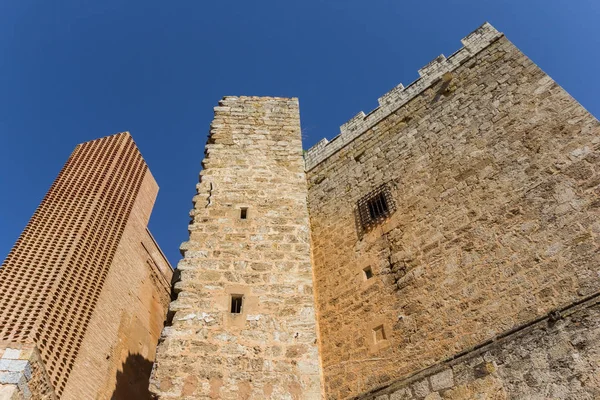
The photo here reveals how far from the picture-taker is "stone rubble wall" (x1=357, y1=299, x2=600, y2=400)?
13.4ft

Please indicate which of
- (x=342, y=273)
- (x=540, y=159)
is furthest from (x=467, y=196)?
(x=342, y=273)

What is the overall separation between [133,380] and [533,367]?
345 inches

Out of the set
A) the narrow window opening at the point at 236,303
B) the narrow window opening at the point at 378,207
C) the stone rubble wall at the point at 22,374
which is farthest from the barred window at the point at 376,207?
the stone rubble wall at the point at 22,374

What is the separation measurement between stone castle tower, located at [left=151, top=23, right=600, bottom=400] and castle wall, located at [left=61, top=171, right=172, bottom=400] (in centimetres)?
497

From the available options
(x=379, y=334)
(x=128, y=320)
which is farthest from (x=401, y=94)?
(x=128, y=320)

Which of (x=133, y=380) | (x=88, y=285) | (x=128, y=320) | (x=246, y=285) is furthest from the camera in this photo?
(x=128, y=320)

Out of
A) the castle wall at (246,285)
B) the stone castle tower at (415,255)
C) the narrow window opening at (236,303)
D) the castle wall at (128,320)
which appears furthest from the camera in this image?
the castle wall at (128,320)

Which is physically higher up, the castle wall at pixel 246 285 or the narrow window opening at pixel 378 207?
the narrow window opening at pixel 378 207

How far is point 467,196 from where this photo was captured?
20.5ft

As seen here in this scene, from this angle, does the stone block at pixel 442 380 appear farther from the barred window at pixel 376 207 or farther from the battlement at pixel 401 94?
the battlement at pixel 401 94

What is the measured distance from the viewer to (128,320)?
1068cm

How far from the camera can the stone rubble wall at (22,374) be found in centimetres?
645

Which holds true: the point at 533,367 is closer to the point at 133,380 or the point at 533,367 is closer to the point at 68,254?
the point at 68,254

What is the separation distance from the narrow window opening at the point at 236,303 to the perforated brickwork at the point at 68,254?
4815mm
